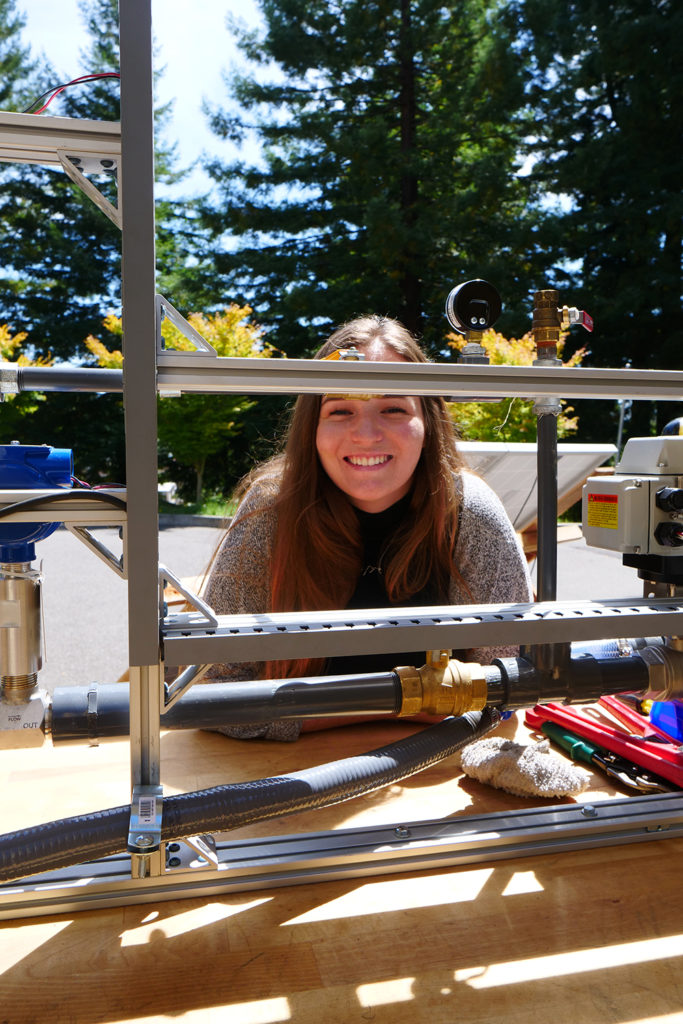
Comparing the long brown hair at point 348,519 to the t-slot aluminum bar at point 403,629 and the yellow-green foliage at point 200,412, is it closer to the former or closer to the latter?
the t-slot aluminum bar at point 403,629

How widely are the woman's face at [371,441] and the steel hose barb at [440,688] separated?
0.69 metres

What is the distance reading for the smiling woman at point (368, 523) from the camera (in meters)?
1.48

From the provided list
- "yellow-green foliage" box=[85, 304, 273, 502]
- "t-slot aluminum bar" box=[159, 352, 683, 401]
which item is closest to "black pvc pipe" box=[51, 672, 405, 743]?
"t-slot aluminum bar" box=[159, 352, 683, 401]

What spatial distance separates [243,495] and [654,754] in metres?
1.07

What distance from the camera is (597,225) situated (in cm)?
1241

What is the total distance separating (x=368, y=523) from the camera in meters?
1.67

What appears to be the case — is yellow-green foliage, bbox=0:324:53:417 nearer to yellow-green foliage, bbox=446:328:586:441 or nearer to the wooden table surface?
yellow-green foliage, bbox=446:328:586:441

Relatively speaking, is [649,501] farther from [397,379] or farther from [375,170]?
[375,170]

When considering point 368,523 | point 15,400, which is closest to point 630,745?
point 368,523

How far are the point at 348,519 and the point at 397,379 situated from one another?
84 centimetres

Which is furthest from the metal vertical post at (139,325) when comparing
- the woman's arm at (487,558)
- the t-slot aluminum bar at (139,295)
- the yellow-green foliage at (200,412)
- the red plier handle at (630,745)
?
the yellow-green foliage at (200,412)

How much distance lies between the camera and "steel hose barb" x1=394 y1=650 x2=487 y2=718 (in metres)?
0.85

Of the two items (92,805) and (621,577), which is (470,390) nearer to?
(92,805)

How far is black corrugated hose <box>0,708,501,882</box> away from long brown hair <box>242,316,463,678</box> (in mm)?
617
